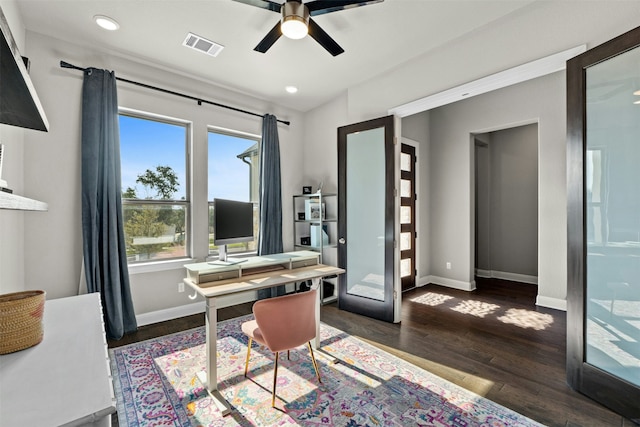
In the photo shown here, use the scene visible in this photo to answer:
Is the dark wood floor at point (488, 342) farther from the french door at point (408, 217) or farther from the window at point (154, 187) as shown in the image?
the window at point (154, 187)

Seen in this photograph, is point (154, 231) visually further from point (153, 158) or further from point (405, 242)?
point (405, 242)

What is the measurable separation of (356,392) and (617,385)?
1661 mm

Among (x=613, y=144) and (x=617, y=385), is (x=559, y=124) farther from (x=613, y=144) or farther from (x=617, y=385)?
(x=617, y=385)

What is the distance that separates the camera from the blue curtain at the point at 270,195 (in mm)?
4160

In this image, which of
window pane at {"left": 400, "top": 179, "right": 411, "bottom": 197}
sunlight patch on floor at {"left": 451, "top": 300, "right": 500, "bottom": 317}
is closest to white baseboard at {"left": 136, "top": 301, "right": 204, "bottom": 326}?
sunlight patch on floor at {"left": 451, "top": 300, "right": 500, "bottom": 317}

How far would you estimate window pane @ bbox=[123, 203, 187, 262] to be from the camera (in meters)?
3.29

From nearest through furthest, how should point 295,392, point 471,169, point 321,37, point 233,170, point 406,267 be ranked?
point 295,392 < point 321,37 < point 233,170 < point 471,169 < point 406,267

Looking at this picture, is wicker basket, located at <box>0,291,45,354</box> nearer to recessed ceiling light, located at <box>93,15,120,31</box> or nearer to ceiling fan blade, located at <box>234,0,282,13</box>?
ceiling fan blade, located at <box>234,0,282,13</box>

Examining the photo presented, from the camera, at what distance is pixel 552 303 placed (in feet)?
12.4

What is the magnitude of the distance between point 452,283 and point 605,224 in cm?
306

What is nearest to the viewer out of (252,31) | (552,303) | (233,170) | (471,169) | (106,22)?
(106,22)

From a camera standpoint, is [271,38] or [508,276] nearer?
[271,38]

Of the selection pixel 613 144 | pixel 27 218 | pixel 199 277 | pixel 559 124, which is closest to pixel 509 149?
pixel 559 124

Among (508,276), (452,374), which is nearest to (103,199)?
(452,374)
